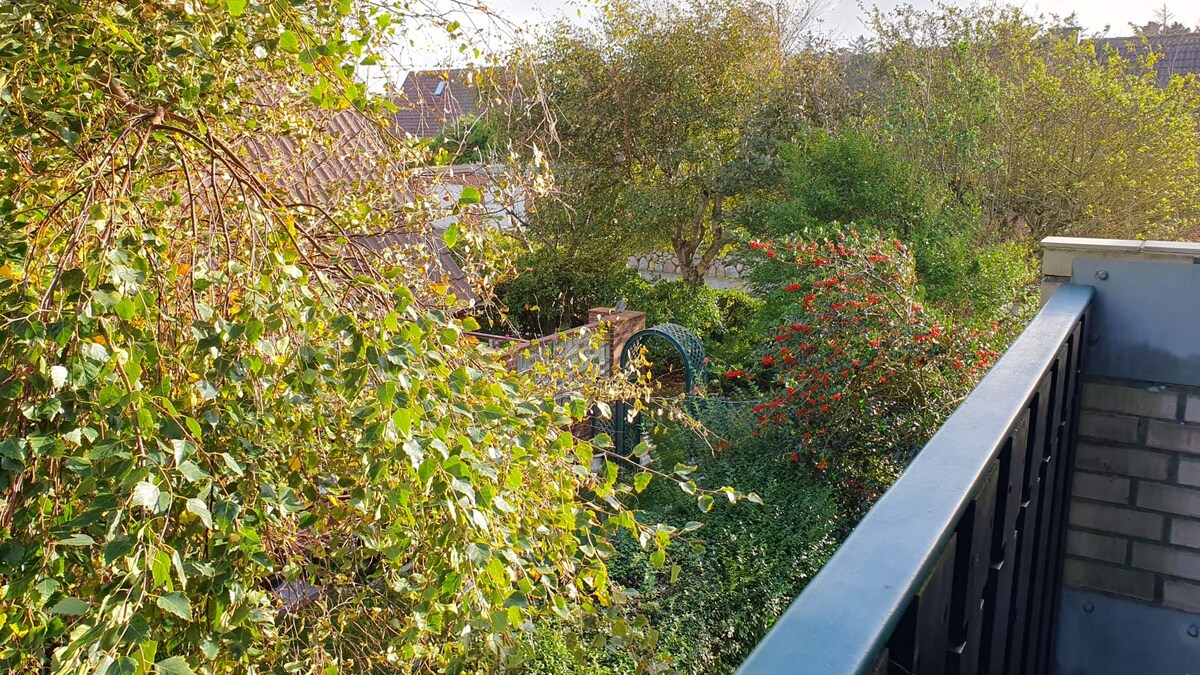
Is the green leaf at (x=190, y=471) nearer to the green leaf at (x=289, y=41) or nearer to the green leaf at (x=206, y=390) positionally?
the green leaf at (x=206, y=390)

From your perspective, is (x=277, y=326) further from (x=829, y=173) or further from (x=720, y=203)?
(x=720, y=203)

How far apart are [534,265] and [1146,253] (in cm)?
1139

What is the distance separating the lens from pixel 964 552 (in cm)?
105

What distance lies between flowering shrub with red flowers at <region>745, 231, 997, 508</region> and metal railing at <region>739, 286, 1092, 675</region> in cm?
371

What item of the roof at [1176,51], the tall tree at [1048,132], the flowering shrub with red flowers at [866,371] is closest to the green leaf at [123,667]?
the flowering shrub with red flowers at [866,371]

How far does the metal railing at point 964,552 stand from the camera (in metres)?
0.65

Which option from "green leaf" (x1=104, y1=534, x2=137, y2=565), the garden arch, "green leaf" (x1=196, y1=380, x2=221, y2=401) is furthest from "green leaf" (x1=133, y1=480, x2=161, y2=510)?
the garden arch

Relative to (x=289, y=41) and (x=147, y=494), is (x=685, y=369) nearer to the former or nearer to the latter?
(x=289, y=41)

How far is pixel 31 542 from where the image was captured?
1.50 metres

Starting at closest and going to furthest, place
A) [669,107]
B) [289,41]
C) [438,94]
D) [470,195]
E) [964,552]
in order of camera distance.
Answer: [964,552]
[289,41]
[470,195]
[438,94]
[669,107]

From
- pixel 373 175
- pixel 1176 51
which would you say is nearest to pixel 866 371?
pixel 373 175

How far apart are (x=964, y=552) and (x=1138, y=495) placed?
1.58m

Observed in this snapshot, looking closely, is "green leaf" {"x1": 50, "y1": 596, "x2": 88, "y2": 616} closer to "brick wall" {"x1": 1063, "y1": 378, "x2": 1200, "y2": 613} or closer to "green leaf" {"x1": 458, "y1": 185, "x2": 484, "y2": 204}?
"green leaf" {"x1": 458, "y1": 185, "x2": 484, "y2": 204}

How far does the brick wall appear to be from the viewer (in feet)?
7.34
